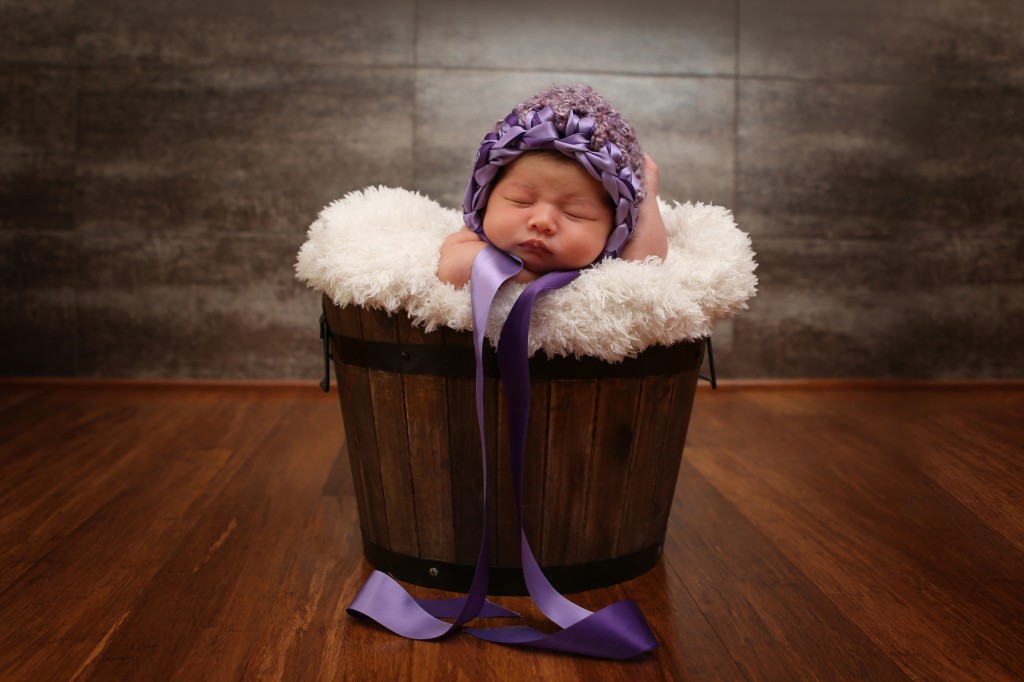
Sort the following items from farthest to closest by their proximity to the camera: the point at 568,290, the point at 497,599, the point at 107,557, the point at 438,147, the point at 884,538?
the point at 438,147, the point at 884,538, the point at 107,557, the point at 497,599, the point at 568,290

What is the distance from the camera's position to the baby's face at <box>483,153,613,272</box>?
54.7 inches

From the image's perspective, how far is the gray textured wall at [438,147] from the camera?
9.38ft

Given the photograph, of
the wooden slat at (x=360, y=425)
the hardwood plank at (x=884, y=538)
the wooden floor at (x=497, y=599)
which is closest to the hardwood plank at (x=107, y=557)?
the wooden floor at (x=497, y=599)

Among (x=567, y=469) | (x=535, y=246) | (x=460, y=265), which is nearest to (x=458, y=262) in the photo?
(x=460, y=265)

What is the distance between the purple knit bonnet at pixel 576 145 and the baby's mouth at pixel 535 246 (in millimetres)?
110

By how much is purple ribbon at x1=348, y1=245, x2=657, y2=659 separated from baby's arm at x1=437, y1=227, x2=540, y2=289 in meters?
0.03

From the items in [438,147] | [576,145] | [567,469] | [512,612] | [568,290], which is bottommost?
[512,612]

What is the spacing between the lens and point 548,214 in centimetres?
139

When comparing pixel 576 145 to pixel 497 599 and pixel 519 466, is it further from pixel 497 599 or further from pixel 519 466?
pixel 497 599

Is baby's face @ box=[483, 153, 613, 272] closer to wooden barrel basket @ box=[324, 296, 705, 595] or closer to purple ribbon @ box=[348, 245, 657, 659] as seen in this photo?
purple ribbon @ box=[348, 245, 657, 659]

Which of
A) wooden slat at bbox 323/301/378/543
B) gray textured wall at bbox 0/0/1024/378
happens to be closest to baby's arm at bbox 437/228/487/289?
wooden slat at bbox 323/301/378/543

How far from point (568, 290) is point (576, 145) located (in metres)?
0.23

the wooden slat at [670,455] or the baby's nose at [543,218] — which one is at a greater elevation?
the baby's nose at [543,218]

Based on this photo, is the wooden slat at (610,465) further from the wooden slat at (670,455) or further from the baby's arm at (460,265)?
the baby's arm at (460,265)
